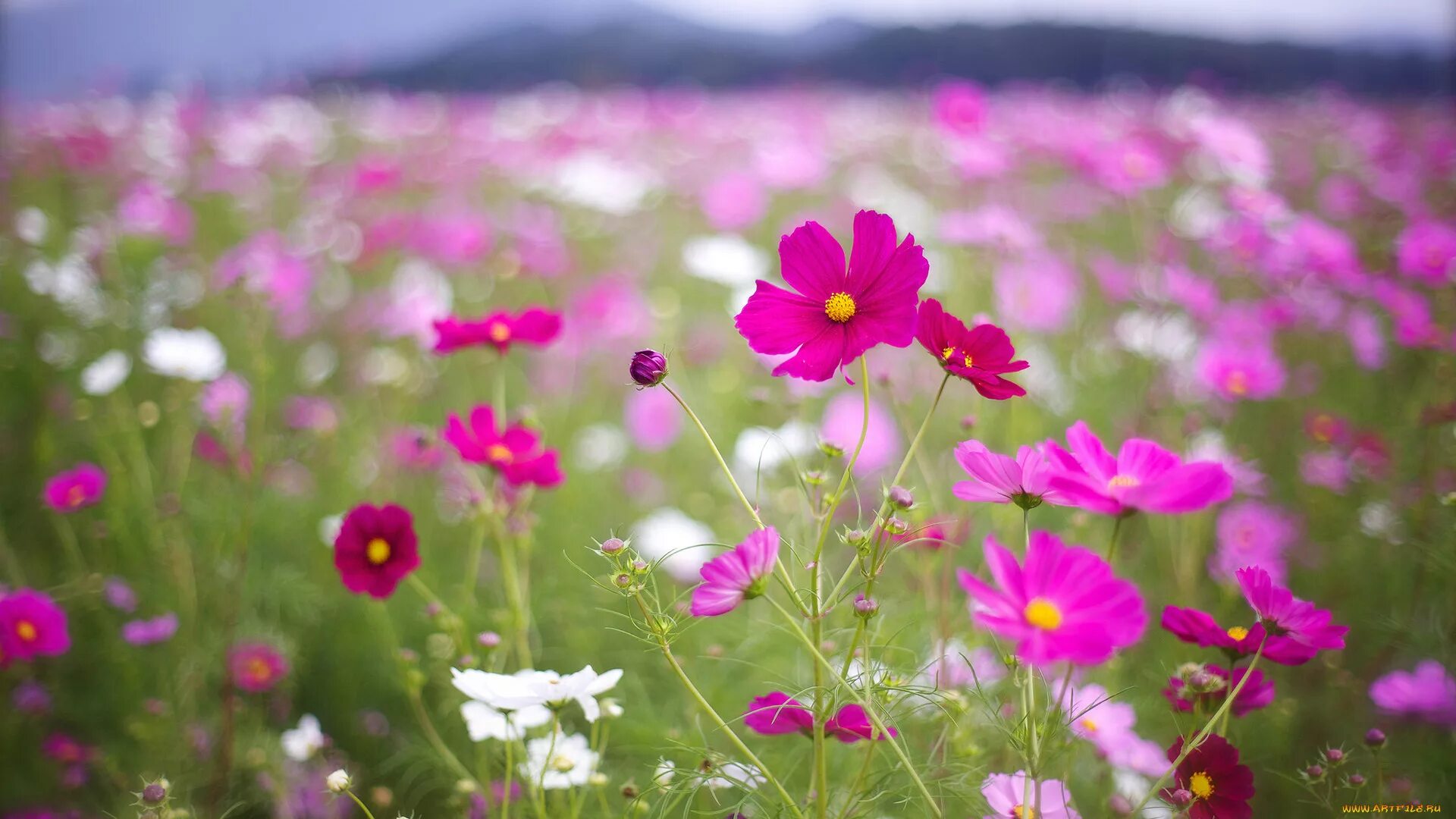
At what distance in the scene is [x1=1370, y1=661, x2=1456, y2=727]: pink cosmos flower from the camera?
919mm

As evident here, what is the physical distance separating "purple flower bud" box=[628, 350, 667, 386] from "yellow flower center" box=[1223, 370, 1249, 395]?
1.20m

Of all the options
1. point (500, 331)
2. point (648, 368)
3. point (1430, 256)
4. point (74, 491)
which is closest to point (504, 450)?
point (500, 331)

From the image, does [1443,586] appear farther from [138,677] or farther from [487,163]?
[487,163]

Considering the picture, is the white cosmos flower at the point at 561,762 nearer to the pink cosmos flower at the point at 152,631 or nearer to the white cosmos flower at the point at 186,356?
the pink cosmos flower at the point at 152,631

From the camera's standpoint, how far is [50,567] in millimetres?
1489

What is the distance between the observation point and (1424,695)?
0.92 meters

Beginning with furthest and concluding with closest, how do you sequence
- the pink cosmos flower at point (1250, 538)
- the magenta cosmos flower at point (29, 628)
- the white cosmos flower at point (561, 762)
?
the pink cosmos flower at point (1250, 538) → the magenta cosmos flower at point (29, 628) → the white cosmos flower at point (561, 762)

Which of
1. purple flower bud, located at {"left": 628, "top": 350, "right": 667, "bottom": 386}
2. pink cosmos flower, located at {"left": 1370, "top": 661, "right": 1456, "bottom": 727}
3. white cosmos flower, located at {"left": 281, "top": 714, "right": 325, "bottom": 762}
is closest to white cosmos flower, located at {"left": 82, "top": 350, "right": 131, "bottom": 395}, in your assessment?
white cosmos flower, located at {"left": 281, "top": 714, "right": 325, "bottom": 762}

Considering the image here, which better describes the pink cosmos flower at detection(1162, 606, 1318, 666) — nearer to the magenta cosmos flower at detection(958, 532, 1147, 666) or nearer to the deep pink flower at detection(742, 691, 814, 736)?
the magenta cosmos flower at detection(958, 532, 1147, 666)

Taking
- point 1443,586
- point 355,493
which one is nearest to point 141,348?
point 355,493

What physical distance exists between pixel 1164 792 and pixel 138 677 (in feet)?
4.83

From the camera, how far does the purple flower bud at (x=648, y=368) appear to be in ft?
1.78

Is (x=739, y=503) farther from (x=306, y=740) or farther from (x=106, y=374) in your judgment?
(x=106, y=374)

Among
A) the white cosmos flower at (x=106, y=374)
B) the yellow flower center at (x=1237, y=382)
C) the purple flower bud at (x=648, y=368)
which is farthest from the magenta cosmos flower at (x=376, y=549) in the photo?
the yellow flower center at (x=1237, y=382)
